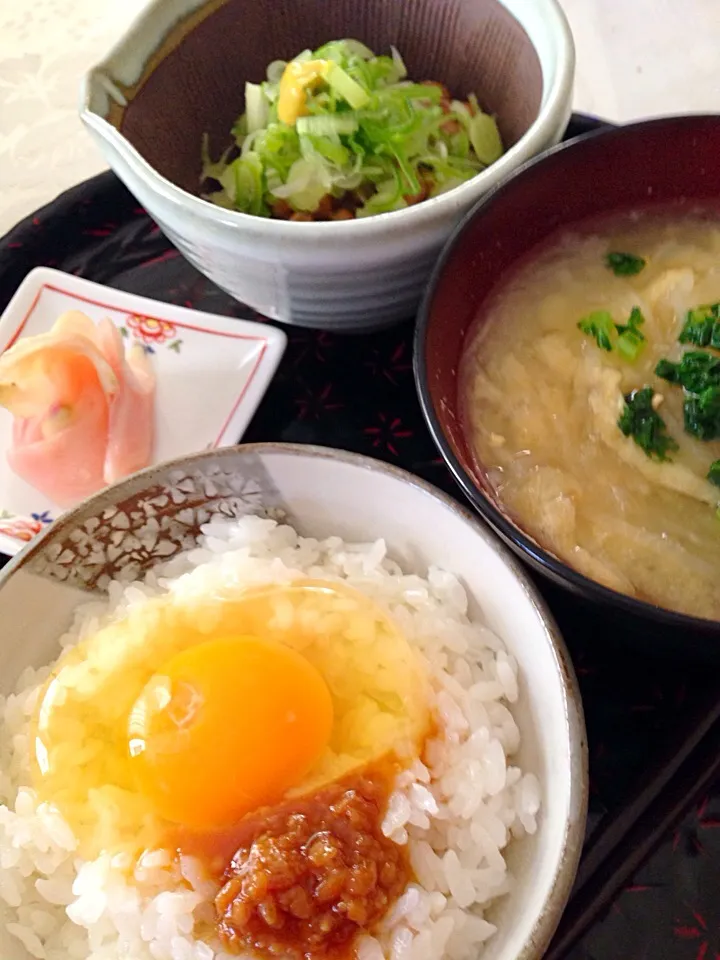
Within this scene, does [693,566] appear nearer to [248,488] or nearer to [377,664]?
[377,664]

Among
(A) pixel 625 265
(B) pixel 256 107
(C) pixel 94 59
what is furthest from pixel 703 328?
(C) pixel 94 59

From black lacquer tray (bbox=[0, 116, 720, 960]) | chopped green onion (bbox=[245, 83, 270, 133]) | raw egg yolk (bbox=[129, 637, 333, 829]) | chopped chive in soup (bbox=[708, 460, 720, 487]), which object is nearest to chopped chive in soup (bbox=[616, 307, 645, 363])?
chopped chive in soup (bbox=[708, 460, 720, 487])

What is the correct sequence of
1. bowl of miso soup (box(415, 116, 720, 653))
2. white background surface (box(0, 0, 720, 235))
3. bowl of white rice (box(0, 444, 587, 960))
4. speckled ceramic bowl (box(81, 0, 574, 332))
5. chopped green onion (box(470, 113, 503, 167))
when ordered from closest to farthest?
bowl of white rice (box(0, 444, 587, 960)), bowl of miso soup (box(415, 116, 720, 653)), speckled ceramic bowl (box(81, 0, 574, 332)), chopped green onion (box(470, 113, 503, 167)), white background surface (box(0, 0, 720, 235))

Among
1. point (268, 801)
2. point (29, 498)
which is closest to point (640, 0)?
point (29, 498)

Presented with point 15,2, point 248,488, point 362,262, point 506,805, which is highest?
point 15,2

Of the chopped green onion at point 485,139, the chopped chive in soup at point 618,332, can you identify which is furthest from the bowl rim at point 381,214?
the chopped chive in soup at point 618,332

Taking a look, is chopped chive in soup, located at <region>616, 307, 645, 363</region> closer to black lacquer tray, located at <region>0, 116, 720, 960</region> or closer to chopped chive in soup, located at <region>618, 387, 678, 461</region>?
chopped chive in soup, located at <region>618, 387, 678, 461</region>

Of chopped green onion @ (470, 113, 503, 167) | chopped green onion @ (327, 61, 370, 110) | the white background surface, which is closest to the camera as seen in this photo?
chopped green onion @ (327, 61, 370, 110)

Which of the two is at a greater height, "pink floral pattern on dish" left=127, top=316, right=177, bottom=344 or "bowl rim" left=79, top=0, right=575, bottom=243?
"bowl rim" left=79, top=0, right=575, bottom=243
